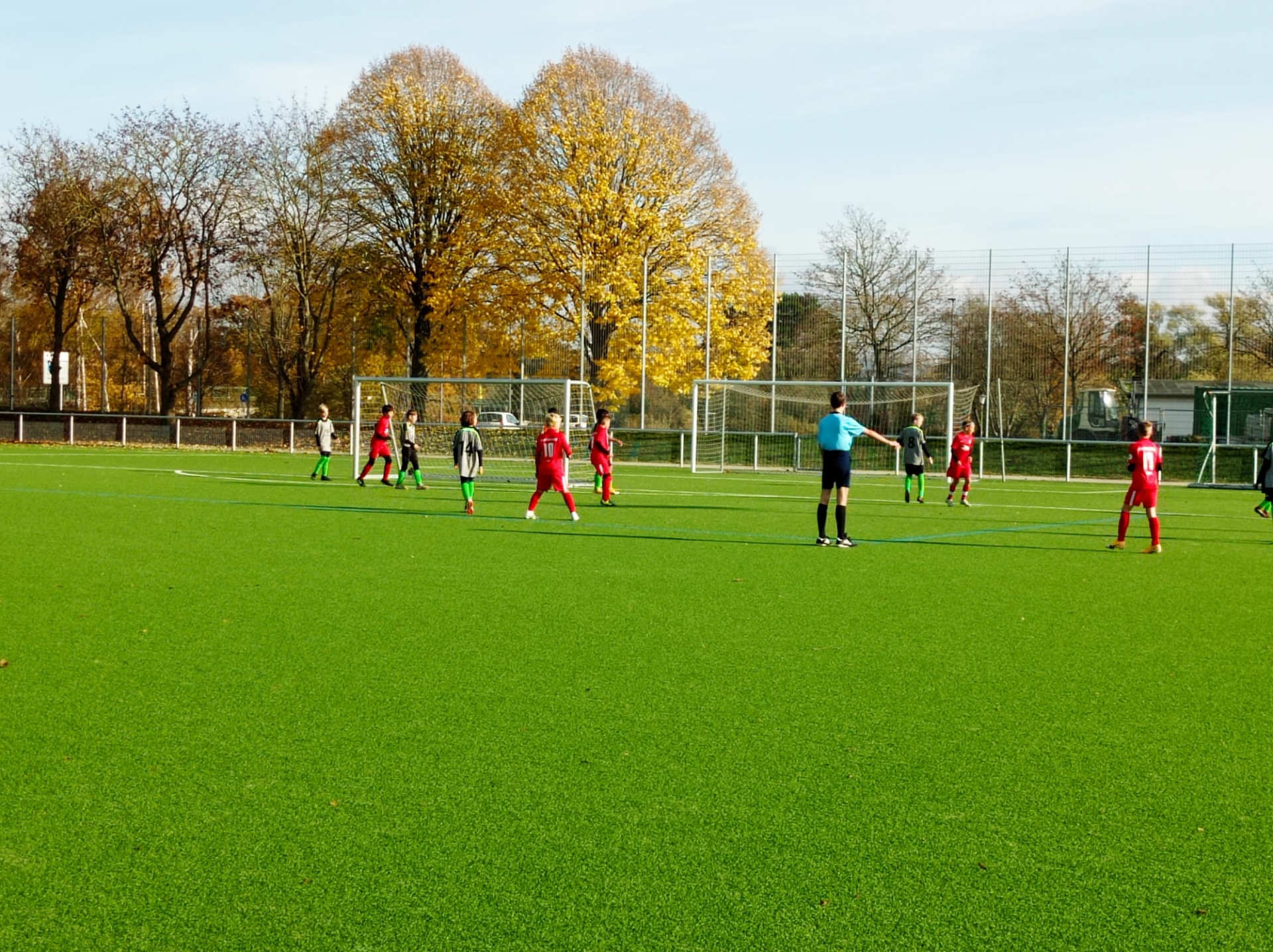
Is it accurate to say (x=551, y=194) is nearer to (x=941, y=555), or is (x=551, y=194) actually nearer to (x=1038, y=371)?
(x=1038, y=371)

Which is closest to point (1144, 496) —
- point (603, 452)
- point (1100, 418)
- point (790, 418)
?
point (603, 452)

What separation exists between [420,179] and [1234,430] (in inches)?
1134

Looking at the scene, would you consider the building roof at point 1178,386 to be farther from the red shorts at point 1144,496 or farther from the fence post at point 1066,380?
the red shorts at point 1144,496

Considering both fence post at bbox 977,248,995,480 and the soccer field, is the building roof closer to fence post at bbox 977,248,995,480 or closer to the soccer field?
fence post at bbox 977,248,995,480

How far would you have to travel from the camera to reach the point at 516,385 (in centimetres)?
3894

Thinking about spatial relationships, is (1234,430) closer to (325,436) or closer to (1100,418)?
(1100,418)

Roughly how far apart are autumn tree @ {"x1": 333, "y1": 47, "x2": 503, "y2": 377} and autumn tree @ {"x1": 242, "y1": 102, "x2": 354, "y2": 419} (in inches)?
54.0

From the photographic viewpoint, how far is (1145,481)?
50.9 ft

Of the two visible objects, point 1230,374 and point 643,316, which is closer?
point 1230,374

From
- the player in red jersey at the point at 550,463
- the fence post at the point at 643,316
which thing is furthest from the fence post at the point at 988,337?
the player in red jersey at the point at 550,463

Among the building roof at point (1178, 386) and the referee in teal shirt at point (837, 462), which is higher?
the building roof at point (1178, 386)

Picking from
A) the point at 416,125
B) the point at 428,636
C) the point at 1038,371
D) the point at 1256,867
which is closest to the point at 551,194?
the point at 416,125

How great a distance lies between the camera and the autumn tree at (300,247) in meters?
49.1

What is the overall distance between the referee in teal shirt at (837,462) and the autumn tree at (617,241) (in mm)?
27816
